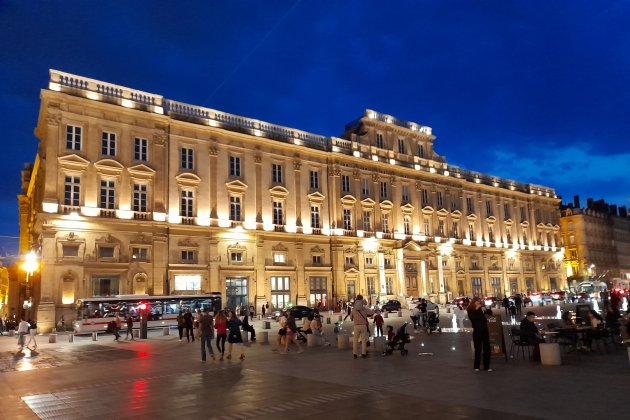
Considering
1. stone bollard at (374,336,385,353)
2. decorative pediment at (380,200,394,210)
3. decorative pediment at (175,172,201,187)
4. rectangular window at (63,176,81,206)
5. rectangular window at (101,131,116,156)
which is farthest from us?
decorative pediment at (380,200,394,210)

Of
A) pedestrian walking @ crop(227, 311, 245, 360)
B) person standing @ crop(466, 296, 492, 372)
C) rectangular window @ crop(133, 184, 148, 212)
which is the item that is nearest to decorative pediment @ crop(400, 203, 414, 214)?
rectangular window @ crop(133, 184, 148, 212)

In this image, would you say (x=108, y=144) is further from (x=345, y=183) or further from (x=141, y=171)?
(x=345, y=183)

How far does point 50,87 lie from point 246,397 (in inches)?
1362

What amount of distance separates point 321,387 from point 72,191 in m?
32.3

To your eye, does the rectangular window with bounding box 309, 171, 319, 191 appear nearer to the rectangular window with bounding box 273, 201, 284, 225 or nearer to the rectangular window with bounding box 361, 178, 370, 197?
the rectangular window with bounding box 273, 201, 284, 225

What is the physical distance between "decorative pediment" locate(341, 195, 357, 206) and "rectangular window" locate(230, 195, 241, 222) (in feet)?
42.3

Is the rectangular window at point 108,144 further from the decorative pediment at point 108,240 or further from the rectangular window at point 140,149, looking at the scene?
the decorative pediment at point 108,240

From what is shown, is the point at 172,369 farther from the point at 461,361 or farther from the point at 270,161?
the point at 270,161

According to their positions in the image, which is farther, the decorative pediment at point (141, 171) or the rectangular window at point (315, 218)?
the rectangular window at point (315, 218)

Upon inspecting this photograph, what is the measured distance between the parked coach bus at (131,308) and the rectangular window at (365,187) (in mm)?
25141

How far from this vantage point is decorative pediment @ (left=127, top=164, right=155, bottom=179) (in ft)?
135

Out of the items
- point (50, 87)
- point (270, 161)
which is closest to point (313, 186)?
point (270, 161)

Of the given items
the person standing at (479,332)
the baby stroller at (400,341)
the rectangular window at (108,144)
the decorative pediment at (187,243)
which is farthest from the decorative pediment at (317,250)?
the person standing at (479,332)

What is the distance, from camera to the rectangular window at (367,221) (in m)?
57.7
